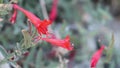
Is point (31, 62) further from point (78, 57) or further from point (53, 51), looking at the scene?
point (78, 57)

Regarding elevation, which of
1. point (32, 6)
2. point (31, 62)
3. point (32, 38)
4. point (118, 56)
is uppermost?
point (32, 6)

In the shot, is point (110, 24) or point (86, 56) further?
point (110, 24)

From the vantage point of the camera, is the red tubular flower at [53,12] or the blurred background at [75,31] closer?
the blurred background at [75,31]

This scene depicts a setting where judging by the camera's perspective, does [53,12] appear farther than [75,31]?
No

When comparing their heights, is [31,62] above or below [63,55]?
below

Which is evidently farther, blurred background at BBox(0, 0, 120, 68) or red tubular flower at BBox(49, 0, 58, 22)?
red tubular flower at BBox(49, 0, 58, 22)

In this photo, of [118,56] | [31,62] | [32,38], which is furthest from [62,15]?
[32,38]

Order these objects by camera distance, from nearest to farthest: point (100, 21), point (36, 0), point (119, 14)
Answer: point (36, 0) < point (100, 21) < point (119, 14)

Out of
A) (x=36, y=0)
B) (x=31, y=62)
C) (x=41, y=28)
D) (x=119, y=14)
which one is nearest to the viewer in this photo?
(x=41, y=28)
